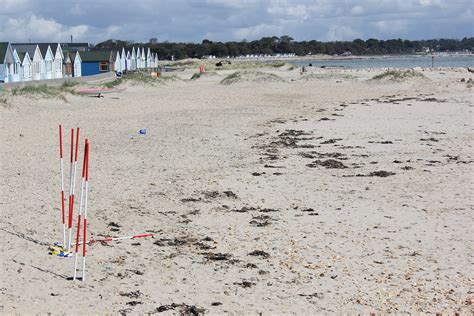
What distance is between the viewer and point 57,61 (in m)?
61.8

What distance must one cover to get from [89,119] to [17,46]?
34.0 meters

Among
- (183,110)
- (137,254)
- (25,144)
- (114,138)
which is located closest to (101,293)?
(137,254)

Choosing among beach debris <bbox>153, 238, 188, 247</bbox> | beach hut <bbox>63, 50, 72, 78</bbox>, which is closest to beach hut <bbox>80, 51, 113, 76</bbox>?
beach hut <bbox>63, 50, 72, 78</bbox>

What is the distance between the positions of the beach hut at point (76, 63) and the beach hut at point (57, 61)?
486 centimetres

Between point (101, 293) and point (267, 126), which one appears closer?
point (101, 293)

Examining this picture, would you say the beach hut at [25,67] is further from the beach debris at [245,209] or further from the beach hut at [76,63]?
the beach debris at [245,209]

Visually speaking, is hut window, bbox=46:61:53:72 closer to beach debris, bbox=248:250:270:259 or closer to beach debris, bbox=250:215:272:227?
beach debris, bbox=250:215:272:227

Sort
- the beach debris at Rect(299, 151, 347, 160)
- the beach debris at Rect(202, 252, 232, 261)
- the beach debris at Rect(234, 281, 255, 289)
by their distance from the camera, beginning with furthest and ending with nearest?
the beach debris at Rect(299, 151, 347, 160) < the beach debris at Rect(202, 252, 232, 261) < the beach debris at Rect(234, 281, 255, 289)

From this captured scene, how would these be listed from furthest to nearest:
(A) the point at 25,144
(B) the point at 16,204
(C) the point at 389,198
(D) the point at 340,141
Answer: (D) the point at 340,141 < (A) the point at 25,144 < (C) the point at 389,198 < (B) the point at 16,204

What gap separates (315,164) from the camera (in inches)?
565

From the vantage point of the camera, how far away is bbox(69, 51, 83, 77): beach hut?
225ft

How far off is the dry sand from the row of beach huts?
29322mm

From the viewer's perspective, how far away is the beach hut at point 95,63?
7394cm

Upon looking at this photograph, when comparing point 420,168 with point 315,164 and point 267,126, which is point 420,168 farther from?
point 267,126
